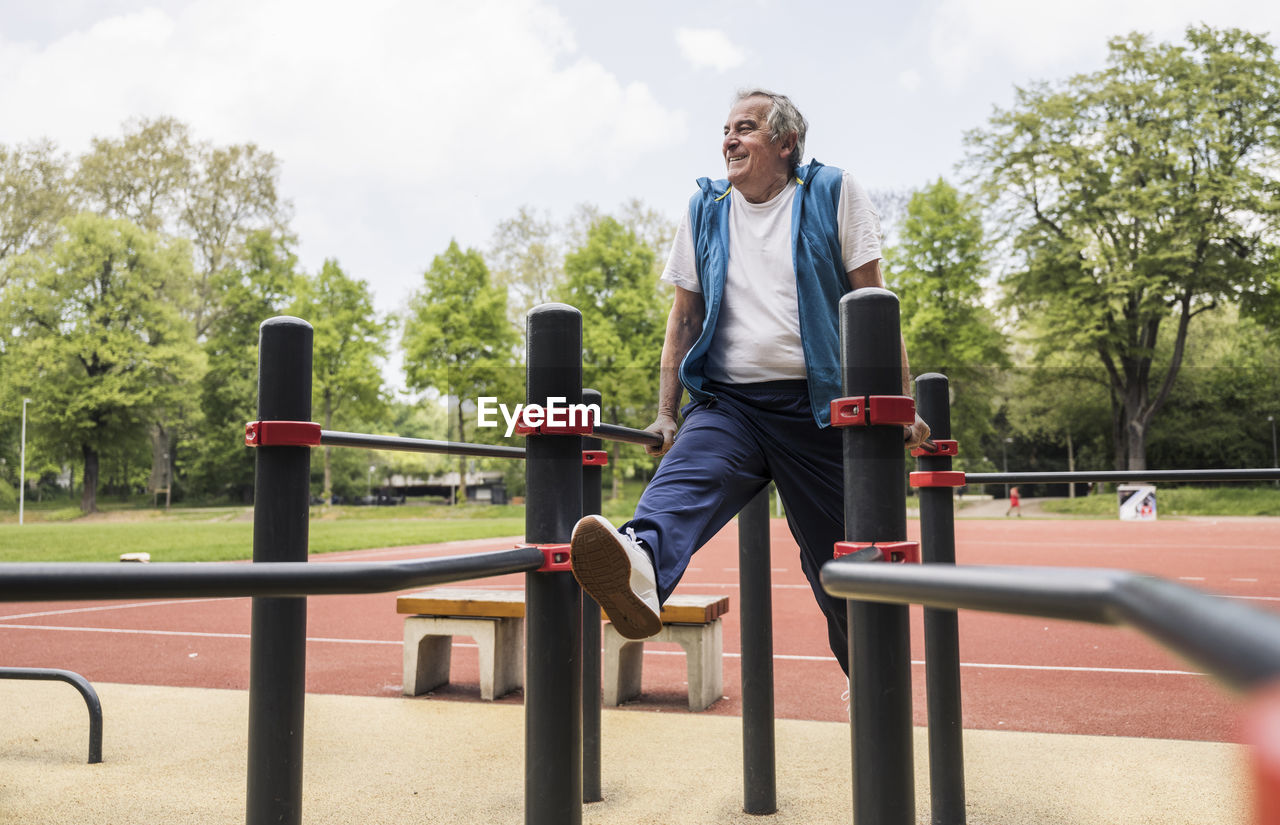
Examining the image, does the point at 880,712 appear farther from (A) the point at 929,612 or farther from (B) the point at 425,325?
(B) the point at 425,325

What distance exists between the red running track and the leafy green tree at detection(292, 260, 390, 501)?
944 inches

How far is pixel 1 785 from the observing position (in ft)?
10.9

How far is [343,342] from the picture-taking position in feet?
113

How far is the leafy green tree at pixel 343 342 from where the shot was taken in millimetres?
34031

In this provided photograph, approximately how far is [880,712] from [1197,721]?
4546mm

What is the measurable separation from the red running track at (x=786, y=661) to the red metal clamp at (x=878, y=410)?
1.47 metres

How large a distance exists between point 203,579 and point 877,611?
0.93 meters

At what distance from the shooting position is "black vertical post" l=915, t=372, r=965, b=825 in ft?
9.53

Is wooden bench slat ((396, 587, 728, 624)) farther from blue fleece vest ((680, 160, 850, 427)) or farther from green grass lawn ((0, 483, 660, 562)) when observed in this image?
green grass lawn ((0, 483, 660, 562))

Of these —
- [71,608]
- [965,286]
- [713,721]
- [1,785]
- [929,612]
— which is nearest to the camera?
[929,612]

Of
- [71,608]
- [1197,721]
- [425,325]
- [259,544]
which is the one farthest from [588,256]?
[259,544]

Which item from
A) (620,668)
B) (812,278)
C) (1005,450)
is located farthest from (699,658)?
(1005,450)

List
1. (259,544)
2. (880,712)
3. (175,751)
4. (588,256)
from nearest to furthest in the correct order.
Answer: (880,712)
(259,544)
(175,751)
(588,256)

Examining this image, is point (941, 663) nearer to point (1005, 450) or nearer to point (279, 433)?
point (279, 433)
